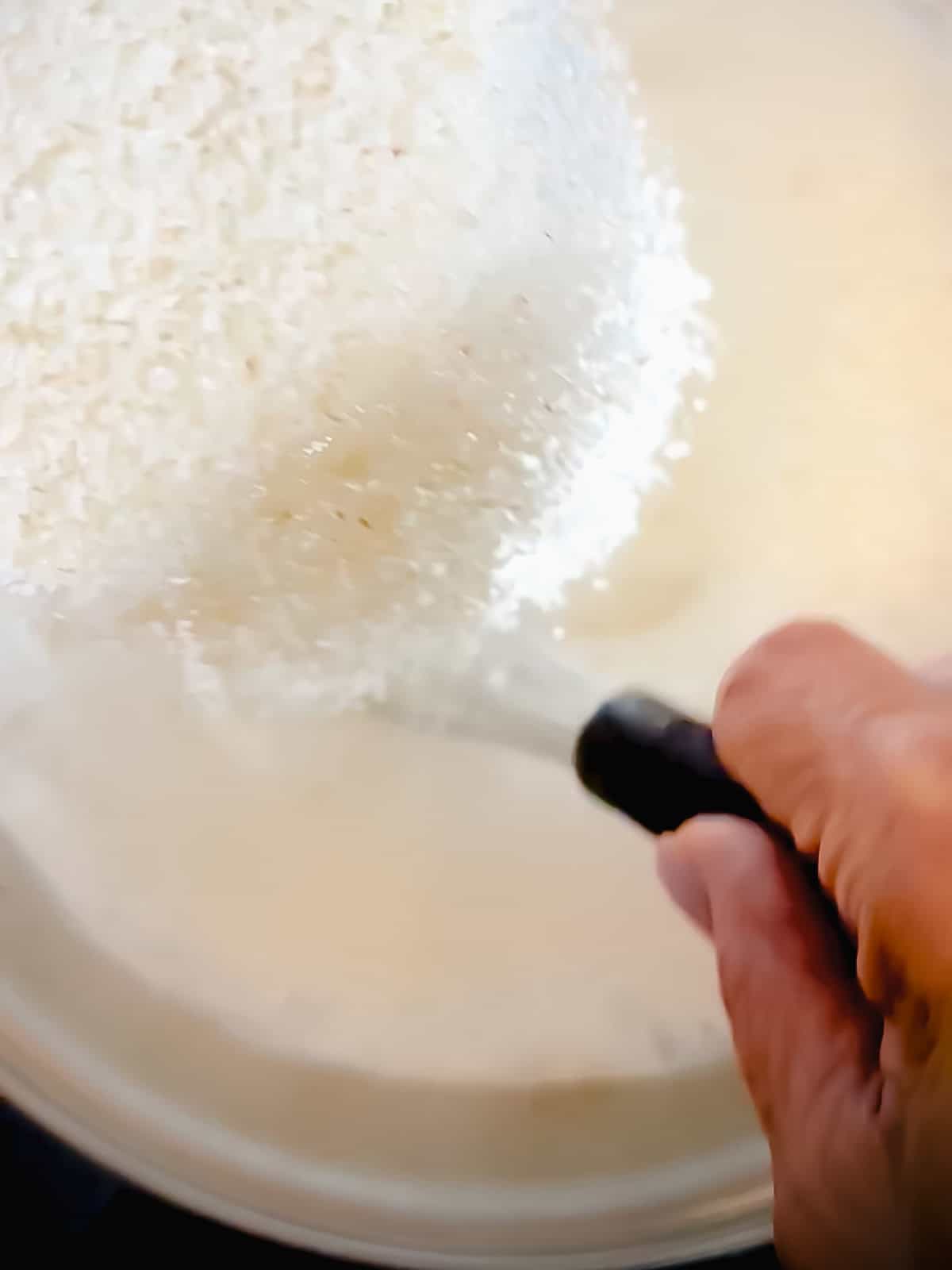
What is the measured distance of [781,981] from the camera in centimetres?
27

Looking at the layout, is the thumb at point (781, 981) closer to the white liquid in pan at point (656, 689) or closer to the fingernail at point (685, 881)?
the fingernail at point (685, 881)

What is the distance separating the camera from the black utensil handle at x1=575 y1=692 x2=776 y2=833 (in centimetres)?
33

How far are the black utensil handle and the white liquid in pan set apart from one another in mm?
91

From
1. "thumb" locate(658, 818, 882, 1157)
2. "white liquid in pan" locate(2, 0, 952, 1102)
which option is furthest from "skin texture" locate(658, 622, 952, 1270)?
"white liquid in pan" locate(2, 0, 952, 1102)

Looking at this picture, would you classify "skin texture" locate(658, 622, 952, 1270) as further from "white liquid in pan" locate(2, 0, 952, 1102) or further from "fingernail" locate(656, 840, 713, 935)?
"white liquid in pan" locate(2, 0, 952, 1102)

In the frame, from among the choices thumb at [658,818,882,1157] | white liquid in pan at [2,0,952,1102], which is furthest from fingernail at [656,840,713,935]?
white liquid in pan at [2,0,952,1102]

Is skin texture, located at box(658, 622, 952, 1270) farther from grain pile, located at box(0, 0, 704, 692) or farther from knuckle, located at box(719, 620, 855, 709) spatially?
grain pile, located at box(0, 0, 704, 692)

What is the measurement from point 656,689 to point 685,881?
174 mm

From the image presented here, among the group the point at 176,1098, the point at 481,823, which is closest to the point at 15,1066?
the point at 176,1098

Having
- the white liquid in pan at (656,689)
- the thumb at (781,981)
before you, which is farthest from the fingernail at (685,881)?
the white liquid in pan at (656,689)

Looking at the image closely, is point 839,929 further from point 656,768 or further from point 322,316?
point 322,316

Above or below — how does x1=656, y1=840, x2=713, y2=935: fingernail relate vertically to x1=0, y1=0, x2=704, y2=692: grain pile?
below

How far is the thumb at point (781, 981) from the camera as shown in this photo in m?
0.25

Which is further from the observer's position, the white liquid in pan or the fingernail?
the white liquid in pan
